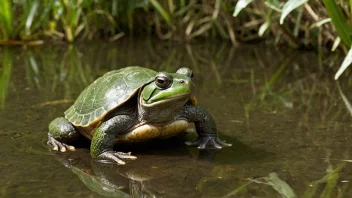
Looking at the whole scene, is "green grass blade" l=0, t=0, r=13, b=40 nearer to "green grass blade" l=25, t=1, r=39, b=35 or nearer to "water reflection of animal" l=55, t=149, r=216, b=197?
"green grass blade" l=25, t=1, r=39, b=35

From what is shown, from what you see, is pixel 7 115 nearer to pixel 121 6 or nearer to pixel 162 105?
pixel 162 105

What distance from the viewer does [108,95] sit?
9.73 ft

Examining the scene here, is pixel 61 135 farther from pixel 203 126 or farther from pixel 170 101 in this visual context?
pixel 203 126

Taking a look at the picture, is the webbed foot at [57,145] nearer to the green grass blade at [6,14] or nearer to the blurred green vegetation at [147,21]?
the blurred green vegetation at [147,21]

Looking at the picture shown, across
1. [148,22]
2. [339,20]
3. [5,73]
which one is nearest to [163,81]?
[339,20]

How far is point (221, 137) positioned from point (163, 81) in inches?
25.3

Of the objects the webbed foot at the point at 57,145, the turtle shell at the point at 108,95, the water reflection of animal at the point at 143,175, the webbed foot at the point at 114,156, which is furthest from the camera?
the webbed foot at the point at 57,145

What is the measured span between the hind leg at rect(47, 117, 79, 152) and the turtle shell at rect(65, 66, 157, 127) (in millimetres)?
50

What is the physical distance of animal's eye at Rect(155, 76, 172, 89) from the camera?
110 inches

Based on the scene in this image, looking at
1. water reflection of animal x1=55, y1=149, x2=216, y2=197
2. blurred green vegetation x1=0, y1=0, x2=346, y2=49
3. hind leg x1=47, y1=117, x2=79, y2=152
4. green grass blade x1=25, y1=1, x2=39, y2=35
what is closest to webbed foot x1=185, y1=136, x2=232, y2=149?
water reflection of animal x1=55, y1=149, x2=216, y2=197

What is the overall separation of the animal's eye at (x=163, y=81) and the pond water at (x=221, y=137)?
38 centimetres

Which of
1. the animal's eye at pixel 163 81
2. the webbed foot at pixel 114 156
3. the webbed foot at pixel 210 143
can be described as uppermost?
the animal's eye at pixel 163 81

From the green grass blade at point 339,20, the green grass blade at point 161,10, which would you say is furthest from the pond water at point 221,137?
the green grass blade at point 161,10

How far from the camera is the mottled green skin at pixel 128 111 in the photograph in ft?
9.25
